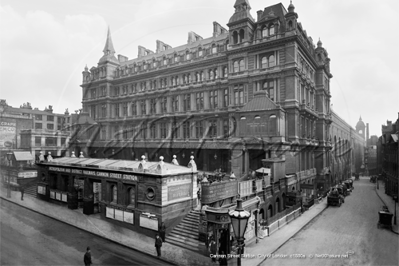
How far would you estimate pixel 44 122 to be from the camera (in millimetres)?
66312

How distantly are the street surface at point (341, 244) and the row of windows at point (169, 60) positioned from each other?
30.2 metres

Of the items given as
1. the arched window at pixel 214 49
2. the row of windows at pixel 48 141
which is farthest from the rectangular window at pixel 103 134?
the arched window at pixel 214 49

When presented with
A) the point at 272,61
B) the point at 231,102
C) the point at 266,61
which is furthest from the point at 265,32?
the point at 231,102

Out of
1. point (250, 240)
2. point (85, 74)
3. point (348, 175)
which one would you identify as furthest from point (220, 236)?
point (348, 175)

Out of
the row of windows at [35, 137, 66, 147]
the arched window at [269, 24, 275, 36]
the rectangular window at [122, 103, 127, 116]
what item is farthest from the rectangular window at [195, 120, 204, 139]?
the row of windows at [35, 137, 66, 147]

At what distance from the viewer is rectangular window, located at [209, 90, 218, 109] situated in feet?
138

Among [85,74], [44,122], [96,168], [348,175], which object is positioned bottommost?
[348,175]

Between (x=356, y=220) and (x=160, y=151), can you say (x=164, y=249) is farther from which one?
(x=160, y=151)

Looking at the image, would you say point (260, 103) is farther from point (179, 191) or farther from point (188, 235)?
point (188, 235)

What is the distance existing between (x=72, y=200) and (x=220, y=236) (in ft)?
55.6

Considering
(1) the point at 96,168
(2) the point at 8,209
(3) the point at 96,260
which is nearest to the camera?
(3) the point at 96,260

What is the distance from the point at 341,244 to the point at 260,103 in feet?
60.9

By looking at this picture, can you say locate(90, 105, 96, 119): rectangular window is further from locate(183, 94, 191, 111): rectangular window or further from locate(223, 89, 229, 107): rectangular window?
locate(223, 89, 229, 107): rectangular window

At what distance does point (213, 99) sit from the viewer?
1670 inches
